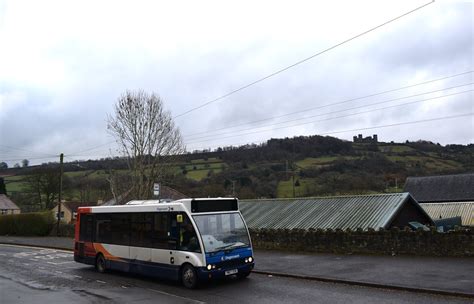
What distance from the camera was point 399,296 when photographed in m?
10.6

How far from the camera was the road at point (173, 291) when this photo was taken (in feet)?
35.1

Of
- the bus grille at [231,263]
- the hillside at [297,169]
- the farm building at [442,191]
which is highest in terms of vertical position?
the hillside at [297,169]

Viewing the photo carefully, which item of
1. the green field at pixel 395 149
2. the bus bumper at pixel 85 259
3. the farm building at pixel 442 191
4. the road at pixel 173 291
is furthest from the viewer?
the green field at pixel 395 149

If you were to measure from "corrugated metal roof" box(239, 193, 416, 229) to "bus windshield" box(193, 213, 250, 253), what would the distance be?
28.4ft

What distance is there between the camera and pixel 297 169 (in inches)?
2665

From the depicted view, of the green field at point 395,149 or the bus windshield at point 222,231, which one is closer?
the bus windshield at point 222,231

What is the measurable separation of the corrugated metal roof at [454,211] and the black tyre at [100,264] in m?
42.9

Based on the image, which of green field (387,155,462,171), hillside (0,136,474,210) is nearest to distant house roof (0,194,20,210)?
hillside (0,136,474,210)

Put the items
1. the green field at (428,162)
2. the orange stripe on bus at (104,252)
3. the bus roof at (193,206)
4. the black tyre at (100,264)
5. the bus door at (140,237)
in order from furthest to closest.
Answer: the green field at (428,162) < the black tyre at (100,264) < the orange stripe on bus at (104,252) < the bus door at (140,237) < the bus roof at (193,206)

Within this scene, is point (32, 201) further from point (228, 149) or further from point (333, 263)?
point (333, 263)

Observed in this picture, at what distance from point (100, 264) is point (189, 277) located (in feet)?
19.6

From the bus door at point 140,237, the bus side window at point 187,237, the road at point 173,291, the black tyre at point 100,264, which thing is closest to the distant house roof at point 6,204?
the road at point 173,291

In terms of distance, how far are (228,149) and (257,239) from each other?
21.2m

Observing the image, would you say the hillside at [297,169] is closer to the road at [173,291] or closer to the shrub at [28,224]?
the shrub at [28,224]
